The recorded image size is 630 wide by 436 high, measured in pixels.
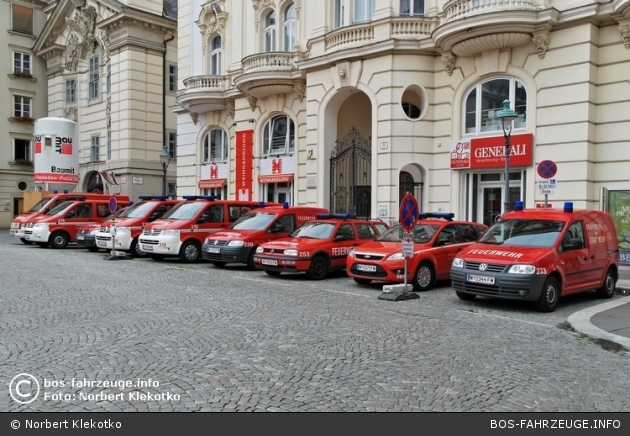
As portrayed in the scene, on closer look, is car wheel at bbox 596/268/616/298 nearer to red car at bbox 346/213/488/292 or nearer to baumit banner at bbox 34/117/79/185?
red car at bbox 346/213/488/292

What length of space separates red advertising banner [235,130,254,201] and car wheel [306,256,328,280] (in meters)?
13.4

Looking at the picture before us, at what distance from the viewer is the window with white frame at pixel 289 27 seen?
87.5 feet

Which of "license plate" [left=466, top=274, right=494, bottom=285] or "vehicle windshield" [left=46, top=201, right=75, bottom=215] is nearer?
"license plate" [left=466, top=274, right=494, bottom=285]

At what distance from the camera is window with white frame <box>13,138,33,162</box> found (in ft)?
149

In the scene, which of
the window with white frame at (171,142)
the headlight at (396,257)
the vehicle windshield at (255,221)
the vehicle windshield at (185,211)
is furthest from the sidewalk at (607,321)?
the window with white frame at (171,142)

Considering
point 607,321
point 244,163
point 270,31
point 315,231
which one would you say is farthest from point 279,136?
point 607,321

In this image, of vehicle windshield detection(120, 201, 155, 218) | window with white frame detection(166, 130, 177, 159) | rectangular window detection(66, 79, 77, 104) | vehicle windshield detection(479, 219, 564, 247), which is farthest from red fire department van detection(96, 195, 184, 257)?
rectangular window detection(66, 79, 77, 104)

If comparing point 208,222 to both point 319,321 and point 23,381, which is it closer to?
point 319,321

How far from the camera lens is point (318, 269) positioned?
15125 millimetres

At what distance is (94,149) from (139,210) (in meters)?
22.1

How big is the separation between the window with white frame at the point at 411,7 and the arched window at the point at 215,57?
11545 mm

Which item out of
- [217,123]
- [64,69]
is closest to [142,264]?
[217,123]

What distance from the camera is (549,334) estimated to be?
8.77 meters

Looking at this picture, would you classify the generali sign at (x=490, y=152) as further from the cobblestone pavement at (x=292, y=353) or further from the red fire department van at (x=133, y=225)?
the red fire department van at (x=133, y=225)
